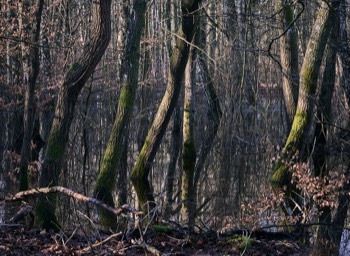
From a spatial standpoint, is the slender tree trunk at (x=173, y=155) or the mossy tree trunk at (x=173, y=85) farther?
the slender tree trunk at (x=173, y=155)

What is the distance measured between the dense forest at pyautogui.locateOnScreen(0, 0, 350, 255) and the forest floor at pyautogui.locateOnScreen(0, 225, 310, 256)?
387mm

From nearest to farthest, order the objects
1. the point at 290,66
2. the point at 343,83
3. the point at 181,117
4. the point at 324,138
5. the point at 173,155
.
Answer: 1. the point at 343,83
2. the point at 324,138
3. the point at 290,66
4. the point at 173,155
5. the point at 181,117

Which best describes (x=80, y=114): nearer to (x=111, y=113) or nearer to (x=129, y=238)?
(x=111, y=113)

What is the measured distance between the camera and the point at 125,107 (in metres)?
13.5

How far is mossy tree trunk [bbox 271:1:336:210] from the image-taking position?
12.0 metres

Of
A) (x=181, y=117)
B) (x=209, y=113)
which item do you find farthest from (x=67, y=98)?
(x=181, y=117)

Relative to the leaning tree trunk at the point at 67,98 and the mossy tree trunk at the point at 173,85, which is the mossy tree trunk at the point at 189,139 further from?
the leaning tree trunk at the point at 67,98

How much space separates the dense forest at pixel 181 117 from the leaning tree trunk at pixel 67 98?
0.06ft

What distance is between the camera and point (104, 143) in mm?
18781

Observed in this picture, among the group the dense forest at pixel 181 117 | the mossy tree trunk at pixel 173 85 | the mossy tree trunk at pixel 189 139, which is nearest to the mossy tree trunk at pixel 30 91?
the dense forest at pixel 181 117

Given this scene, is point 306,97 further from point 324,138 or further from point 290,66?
point 290,66

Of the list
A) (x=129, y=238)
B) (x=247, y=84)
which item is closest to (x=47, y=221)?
(x=129, y=238)

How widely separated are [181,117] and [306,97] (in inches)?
267

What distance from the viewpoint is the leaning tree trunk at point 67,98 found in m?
9.88
